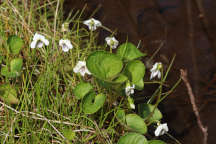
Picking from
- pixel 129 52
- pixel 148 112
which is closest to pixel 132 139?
pixel 148 112

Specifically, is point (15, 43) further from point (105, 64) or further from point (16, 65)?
point (105, 64)

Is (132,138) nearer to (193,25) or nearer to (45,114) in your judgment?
(45,114)

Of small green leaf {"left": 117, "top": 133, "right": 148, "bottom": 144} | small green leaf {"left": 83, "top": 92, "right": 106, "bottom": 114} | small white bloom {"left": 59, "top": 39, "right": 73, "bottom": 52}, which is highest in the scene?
small white bloom {"left": 59, "top": 39, "right": 73, "bottom": 52}

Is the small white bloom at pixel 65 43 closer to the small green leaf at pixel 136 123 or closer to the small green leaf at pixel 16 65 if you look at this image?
the small green leaf at pixel 16 65

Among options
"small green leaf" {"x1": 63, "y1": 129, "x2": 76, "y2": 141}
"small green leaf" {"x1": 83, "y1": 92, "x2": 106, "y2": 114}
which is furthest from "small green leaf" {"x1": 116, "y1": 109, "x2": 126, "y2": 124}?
"small green leaf" {"x1": 63, "y1": 129, "x2": 76, "y2": 141}

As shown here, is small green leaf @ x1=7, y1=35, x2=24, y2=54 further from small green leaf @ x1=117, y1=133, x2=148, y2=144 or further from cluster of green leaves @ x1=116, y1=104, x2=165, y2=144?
small green leaf @ x1=117, y1=133, x2=148, y2=144

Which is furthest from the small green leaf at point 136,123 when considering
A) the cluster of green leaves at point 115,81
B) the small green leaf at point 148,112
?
the small green leaf at point 148,112

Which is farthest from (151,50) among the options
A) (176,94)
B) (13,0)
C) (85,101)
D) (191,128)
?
(85,101)
